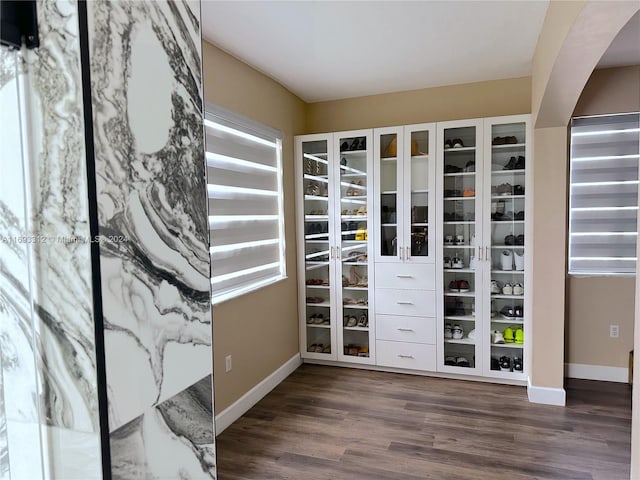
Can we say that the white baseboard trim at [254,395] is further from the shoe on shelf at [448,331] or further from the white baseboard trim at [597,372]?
the white baseboard trim at [597,372]

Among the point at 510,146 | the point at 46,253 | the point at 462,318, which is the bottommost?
the point at 462,318

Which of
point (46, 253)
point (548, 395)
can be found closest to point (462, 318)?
point (548, 395)

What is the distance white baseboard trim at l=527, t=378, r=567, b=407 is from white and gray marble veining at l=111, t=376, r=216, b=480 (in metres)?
3.10

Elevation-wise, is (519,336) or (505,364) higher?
(519,336)

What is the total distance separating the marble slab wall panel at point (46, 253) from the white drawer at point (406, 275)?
3.32 metres

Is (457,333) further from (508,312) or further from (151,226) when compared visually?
(151,226)

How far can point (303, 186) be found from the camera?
12.8 feet

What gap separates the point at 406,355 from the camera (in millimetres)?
3650

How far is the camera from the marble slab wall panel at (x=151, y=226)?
457 millimetres

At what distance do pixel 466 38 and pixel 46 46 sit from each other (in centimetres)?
285

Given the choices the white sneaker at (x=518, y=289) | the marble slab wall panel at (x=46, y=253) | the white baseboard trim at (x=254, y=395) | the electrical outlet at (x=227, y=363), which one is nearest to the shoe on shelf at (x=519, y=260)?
the white sneaker at (x=518, y=289)

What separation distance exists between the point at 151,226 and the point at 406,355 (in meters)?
3.44

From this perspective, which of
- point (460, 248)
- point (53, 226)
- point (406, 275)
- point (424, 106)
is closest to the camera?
point (53, 226)

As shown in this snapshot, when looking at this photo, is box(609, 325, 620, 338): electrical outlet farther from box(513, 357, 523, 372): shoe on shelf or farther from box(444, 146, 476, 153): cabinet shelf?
box(444, 146, 476, 153): cabinet shelf
